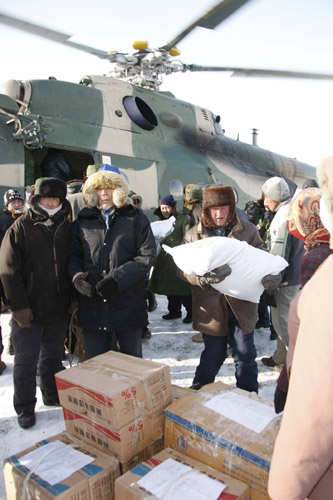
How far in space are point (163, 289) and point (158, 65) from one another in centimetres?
516

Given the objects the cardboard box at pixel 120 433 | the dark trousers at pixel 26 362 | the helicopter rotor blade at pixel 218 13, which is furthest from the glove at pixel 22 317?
the helicopter rotor blade at pixel 218 13

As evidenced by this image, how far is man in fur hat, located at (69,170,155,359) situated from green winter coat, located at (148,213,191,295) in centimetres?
157

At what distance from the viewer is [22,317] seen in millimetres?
2707

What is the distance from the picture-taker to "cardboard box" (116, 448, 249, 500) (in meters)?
1.51

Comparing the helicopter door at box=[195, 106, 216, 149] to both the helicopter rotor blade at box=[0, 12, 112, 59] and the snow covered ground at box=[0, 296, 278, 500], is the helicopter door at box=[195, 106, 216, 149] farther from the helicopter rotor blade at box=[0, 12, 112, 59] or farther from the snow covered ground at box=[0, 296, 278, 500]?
the snow covered ground at box=[0, 296, 278, 500]

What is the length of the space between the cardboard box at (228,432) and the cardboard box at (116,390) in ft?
0.42

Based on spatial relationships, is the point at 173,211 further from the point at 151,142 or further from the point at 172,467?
the point at 172,467

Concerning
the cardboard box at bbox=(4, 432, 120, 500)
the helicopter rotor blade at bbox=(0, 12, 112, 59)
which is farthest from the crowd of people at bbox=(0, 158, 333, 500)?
the helicopter rotor blade at bbox=(0, 12, 112, 59)

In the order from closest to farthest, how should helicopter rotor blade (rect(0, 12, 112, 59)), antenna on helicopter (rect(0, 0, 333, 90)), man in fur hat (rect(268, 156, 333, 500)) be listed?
man in fur hat (rect(268, 156, 333, 500)), antenna on helicopter (rect(0, 0, 333, 90)), helicopter rotor blade (rect(0, 12, 112, 59))

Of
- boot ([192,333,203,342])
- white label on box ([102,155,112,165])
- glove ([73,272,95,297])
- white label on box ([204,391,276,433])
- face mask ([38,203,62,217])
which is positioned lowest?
boot ([192,333,203,342])

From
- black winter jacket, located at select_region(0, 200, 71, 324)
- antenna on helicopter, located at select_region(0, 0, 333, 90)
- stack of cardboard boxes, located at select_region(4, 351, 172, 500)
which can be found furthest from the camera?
antenna on helicopter, located at select_region(0, 0, 333, 90)

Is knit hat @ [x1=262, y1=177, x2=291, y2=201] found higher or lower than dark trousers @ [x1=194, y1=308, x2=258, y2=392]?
higher

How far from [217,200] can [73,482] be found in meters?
2.06

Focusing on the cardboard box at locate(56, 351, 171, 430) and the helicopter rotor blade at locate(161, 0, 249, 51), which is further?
the helicopter rotor blade at locate(161, 0, 249, 51)
